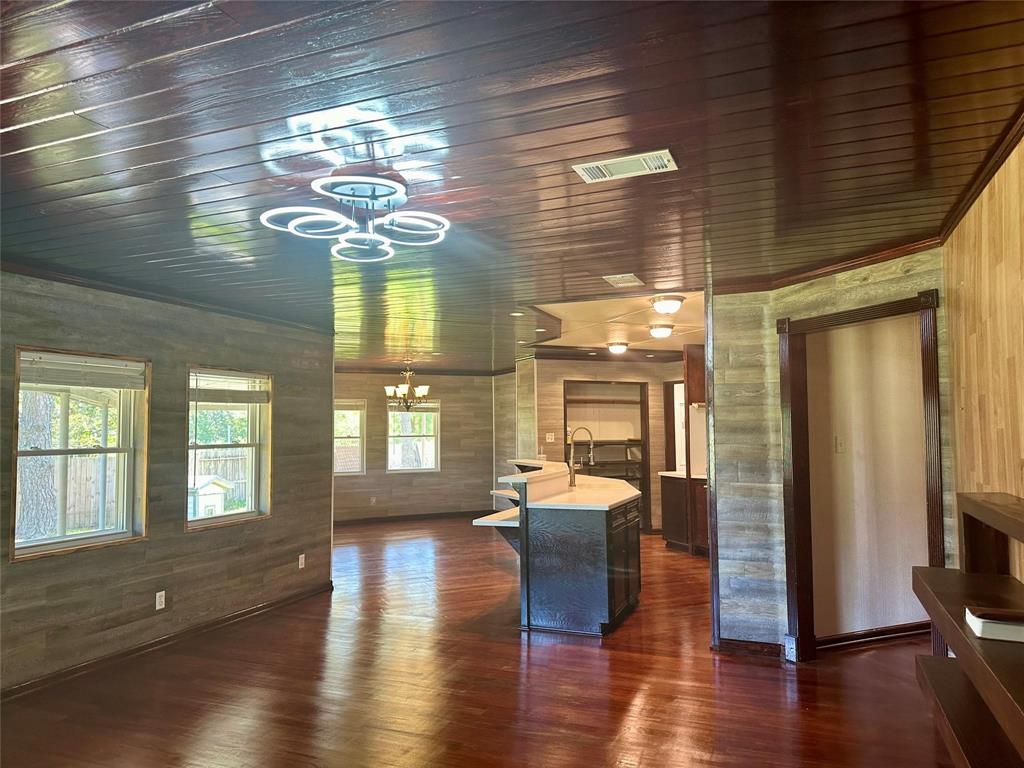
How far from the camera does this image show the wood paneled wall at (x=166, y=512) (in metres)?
3.96

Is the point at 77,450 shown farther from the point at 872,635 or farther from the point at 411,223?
the point at 872,635

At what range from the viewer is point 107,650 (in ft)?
14.4

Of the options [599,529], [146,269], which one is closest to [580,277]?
[599,529]

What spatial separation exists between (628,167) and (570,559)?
335cm

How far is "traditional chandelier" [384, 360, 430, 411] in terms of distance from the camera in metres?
10.2

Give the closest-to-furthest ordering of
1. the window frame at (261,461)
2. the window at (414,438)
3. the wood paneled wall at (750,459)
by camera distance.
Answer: the wood paneled wall at (750,459) → the window frame at (261,461) → the window at (414,438)

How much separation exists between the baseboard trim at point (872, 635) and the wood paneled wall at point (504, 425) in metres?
6.37

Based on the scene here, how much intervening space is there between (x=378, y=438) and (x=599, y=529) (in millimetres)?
6727

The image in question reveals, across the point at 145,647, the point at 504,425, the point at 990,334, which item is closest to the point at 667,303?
the point at 990,334

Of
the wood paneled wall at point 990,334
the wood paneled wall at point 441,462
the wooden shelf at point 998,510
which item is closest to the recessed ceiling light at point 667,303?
the wood paneled wall at point 990,334

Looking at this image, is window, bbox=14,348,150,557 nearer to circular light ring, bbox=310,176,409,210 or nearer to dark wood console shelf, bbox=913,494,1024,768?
circular light ring, bbox=310,176,409,210

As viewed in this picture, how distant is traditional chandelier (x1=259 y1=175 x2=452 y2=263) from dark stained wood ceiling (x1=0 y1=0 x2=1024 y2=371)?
0.28 ft

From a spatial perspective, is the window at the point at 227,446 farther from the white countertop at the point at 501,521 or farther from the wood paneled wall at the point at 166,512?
the white countertop at the point at 501,521

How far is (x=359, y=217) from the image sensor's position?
3.00m
